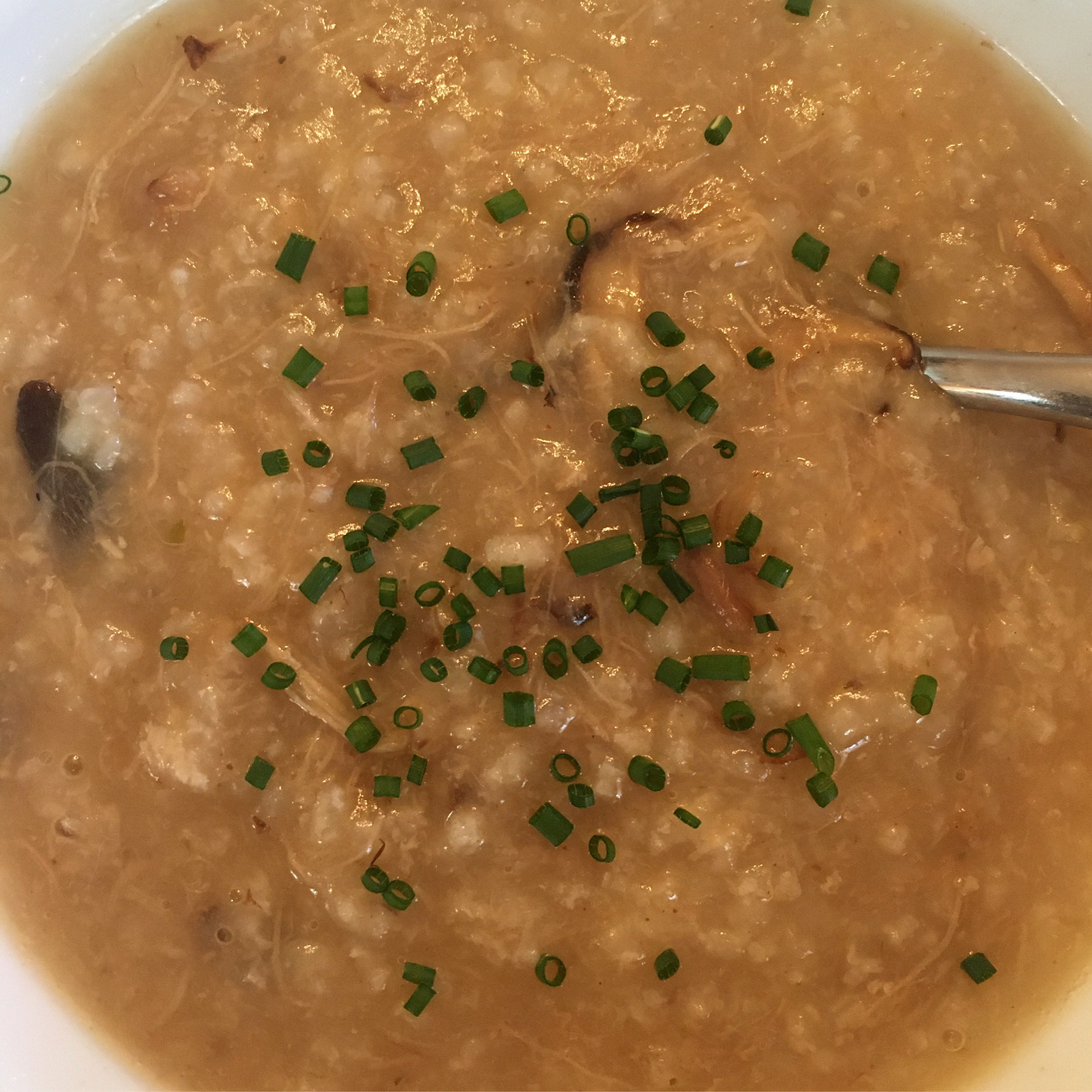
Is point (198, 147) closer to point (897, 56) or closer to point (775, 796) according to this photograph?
point (897, 56)

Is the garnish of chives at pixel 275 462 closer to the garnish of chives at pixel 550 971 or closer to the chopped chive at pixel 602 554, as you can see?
the chopped chive at pixel 602 554

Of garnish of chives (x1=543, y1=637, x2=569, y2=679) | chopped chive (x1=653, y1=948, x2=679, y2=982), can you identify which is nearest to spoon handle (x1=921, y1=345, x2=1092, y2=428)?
garnish of chives (x1=543, y1=637, x2=569, y2=679)

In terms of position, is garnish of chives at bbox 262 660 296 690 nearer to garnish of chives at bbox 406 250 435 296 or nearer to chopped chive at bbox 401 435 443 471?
chopped chive at bbox 401 435 443 471

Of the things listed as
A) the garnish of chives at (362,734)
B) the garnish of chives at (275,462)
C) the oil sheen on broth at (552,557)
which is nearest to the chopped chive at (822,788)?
the oil sheen on broth at (552,557)

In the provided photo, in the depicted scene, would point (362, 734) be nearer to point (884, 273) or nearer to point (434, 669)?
point (434, 669)

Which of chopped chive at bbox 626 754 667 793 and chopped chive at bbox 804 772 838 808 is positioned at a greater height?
chopped chive at bbox 626 754 667 793
